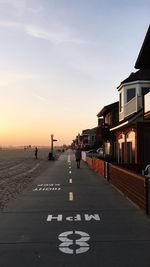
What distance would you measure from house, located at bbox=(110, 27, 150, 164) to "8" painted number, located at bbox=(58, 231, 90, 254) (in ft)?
39.4

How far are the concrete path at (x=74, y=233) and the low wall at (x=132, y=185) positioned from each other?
27cm

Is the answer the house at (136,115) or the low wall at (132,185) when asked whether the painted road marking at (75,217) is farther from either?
the house at (136,115)

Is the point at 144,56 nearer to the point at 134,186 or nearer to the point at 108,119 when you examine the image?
the point at 134,186

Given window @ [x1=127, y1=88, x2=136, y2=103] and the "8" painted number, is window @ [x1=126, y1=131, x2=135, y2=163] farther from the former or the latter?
the "8" painted number

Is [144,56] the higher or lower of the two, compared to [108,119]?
higher

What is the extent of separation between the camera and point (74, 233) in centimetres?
898

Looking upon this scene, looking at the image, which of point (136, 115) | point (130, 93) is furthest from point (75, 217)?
point (130, 93)

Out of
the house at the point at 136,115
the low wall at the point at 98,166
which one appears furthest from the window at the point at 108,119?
the low wall at the point at 98,166

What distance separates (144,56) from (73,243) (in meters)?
15.2

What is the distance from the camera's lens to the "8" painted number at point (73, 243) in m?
7.56

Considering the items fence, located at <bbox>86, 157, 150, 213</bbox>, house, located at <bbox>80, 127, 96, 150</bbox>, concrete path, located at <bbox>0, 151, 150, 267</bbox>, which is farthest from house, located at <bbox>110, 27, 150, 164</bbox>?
house, located at <bbox>80, 127, 96, 150</bbox>

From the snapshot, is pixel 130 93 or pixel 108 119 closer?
pixel 130 93

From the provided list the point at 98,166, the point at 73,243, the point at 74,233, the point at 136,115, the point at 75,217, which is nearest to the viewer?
the point at 73,243

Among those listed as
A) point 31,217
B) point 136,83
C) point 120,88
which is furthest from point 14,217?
point 120,88
